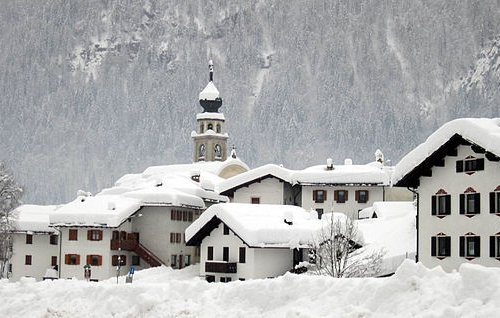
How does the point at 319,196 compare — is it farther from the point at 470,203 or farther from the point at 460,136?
the point at 460,136

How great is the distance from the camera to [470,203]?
5106cm

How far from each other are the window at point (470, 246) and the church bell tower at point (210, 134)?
4488 inches

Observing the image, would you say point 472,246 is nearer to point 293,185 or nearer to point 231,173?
point 293,185

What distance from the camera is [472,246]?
5075cm

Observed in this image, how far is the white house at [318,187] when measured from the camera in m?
94.2

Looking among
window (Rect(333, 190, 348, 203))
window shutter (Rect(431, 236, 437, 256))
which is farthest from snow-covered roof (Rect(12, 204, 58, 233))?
window shutter (Rect(431, 236, 437, 256))

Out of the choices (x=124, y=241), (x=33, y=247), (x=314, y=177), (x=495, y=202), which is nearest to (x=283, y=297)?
(x=495, y=202)

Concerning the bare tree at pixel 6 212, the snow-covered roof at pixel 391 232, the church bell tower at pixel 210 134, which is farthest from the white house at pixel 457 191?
the church bell tower at pixel 210 134

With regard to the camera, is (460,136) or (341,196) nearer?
(460,136)

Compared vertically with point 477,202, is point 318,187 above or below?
above

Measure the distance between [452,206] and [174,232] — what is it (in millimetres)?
44131

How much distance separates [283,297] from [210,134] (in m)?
134

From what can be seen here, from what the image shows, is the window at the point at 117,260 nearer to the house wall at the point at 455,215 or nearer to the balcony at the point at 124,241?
the balcony at the point at 124,241

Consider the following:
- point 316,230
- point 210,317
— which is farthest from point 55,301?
point 316,230
